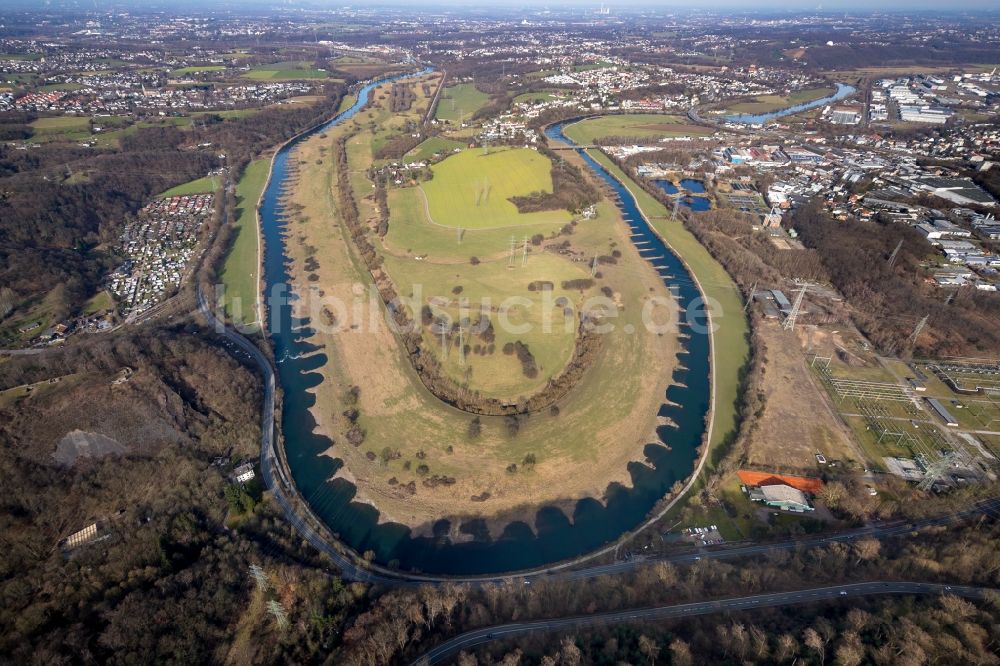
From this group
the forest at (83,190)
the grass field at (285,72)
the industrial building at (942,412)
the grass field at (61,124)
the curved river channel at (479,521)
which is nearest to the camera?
the curved river channel at (479,521)

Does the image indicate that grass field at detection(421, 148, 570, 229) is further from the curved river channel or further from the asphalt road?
the asphalt road

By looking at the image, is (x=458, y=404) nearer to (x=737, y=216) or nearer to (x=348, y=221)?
(x=348, y=221)

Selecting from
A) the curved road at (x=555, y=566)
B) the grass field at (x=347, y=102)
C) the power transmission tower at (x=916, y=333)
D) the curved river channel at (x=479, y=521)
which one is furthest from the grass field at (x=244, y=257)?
the power transmission tower at (x=916, y=333)

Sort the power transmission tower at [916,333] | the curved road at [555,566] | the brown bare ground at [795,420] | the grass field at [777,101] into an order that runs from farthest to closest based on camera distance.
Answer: the grass field at [777,101], the power transmission tower at [916,333], the brown bare ground at [795,420], the curved road at [555,566]

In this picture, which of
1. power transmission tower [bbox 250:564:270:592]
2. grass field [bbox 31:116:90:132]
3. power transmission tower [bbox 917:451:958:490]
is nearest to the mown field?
grass field [bbox 31:116:90:132]

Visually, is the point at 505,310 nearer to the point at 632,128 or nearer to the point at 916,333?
the point at 916,333

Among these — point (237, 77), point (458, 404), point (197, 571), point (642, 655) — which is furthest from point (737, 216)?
point (237, 77)

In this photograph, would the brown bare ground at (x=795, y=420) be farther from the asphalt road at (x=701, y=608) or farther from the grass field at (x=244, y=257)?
the grass field at (x=244, y=257)
